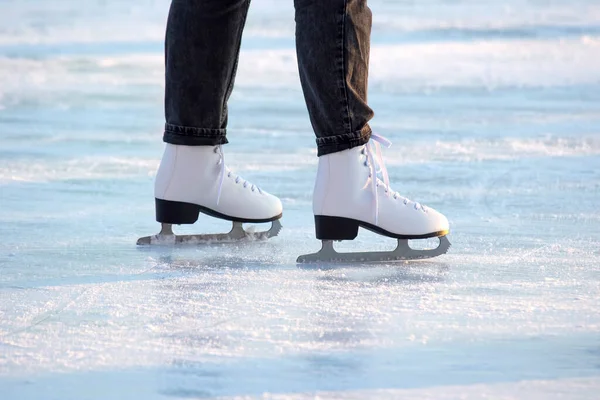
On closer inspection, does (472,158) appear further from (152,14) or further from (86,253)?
(152,14)

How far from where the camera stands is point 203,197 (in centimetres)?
212

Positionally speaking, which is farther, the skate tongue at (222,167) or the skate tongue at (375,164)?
the skate tongue at (222,167)

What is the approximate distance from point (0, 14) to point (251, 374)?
6494 mm

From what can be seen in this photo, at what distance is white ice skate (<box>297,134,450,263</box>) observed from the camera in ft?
6.34

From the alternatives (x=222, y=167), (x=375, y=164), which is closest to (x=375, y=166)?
(x=375, y=164)

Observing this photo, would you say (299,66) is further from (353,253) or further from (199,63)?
(353,253)

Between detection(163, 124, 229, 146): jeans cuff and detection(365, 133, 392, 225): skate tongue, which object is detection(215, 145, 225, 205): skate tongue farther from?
detection(365, 133, 392, 225): skate tongue

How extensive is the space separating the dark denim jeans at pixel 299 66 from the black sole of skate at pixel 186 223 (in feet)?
0.39

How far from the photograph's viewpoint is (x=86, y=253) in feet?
6.49

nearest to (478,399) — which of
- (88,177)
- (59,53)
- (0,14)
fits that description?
(88,177)

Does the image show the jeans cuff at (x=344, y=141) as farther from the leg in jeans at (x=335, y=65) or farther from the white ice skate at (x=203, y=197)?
the white ice skate at (x=203, y=197)

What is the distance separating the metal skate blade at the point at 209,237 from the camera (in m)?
2.08

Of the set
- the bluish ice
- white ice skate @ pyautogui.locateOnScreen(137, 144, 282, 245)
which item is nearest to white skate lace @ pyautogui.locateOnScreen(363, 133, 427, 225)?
the bluish ice

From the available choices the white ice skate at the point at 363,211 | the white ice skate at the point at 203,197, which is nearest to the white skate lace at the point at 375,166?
the white ice skate at the point at 363,211
